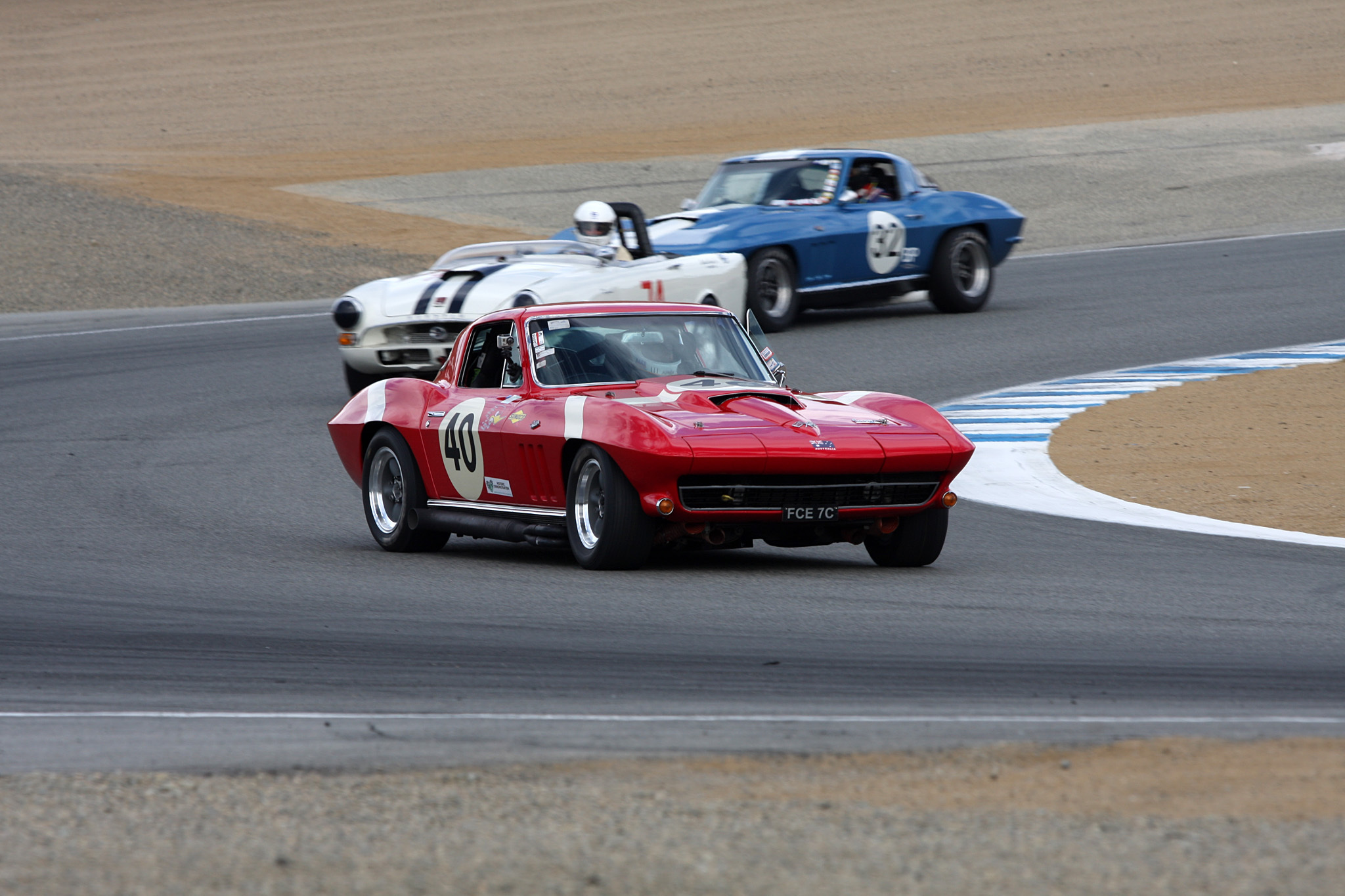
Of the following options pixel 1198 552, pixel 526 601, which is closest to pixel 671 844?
pixel 526 601

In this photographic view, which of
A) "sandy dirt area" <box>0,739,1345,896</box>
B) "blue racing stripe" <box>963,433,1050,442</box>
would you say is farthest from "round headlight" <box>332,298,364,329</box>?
"sandy dirt area" <box>0,739,1345,896</box>

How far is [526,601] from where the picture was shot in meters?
7.34

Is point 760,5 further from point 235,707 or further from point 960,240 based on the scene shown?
point 235,707

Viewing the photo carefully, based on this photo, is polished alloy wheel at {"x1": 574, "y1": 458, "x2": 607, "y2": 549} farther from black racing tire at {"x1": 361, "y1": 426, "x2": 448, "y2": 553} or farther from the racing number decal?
the racing number decal

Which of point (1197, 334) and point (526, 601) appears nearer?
point (526, 601)

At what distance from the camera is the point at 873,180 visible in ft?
57.5

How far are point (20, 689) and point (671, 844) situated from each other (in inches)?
110

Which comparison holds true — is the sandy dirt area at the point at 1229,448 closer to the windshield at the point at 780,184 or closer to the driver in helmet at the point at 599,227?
the driver in helmet at the point at 599,227

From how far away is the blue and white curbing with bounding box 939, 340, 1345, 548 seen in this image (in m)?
9.52

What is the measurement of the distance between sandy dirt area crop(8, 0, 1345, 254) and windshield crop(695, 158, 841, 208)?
34.6 ft

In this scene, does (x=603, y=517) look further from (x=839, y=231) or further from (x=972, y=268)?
(x=972, y=268)

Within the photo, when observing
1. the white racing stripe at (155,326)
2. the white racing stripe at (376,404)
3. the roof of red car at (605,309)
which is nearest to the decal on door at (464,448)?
the roof of red car at (605,309)

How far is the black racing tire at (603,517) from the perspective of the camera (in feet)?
25.4

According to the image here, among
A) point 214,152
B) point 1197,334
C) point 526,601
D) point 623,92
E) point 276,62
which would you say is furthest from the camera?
point 276,62
